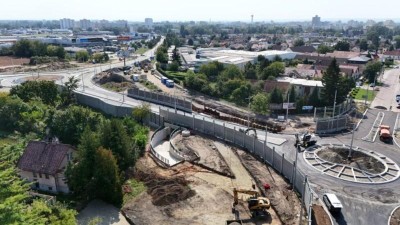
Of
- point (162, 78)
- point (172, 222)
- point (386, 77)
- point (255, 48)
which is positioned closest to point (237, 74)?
point (162, 78)

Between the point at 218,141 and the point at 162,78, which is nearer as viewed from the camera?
the point at 218,141

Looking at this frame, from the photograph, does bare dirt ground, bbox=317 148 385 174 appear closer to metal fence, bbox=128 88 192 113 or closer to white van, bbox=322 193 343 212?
white van, bbox=322 193 343 212

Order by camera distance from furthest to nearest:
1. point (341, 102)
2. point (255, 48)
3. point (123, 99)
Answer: point (255, 48) → point (123, 99) → point (341, 102)

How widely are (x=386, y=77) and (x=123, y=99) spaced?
6872cm

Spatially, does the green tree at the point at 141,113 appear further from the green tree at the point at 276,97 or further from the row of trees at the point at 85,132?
the green tree at the point at 276,97

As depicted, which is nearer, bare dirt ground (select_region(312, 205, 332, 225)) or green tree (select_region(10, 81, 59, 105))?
bare dirt ground (select_region(312, 205, 332, 225))

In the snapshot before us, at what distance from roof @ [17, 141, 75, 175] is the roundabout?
25.9 m

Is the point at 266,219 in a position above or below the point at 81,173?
below

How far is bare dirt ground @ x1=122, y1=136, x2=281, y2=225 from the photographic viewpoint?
2806cm

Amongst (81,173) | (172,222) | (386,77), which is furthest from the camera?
(386,77)

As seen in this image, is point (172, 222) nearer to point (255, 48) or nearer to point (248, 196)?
point (248, 196)

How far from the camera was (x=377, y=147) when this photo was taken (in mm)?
42656

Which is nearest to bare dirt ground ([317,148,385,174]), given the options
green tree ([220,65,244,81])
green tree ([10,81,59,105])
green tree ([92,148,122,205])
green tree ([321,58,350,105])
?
green tree ([321,58,350,105])

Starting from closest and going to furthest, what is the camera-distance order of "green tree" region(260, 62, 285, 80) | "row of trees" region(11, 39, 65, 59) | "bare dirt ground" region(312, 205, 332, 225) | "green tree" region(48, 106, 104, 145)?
"bare dirt ground" region(312, 205, 332, 225)
"green tree" region(48, 106, 104, 145)
"green tree" region(260, 62, 285, 80)
"row of trees" region(11, 39, 65, 59)
